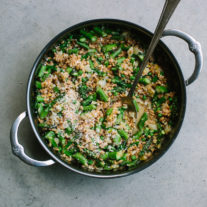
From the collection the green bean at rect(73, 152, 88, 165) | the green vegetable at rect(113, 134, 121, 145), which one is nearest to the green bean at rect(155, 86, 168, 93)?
the green vegetable at rect(113, 134, 121, 145)

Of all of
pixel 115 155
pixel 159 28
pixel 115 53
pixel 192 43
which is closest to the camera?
pixel 159 28

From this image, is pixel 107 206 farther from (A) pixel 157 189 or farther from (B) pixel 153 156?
(B) pixel 153 156

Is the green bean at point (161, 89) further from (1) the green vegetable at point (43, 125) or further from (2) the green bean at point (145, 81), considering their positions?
(1) the green vegetable at point (43, 125)

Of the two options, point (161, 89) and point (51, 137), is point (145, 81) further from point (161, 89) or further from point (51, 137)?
point (51, 137)

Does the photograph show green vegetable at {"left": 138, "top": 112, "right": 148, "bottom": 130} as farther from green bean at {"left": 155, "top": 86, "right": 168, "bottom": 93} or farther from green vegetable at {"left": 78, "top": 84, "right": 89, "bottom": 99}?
green vegetable at {"left": 78, "top": 84, "right": 89, "bottom": 99}

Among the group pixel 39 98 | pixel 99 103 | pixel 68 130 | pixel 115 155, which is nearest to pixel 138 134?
pixel 115 155

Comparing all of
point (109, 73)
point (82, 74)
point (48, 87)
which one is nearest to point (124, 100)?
point (109, 73)
